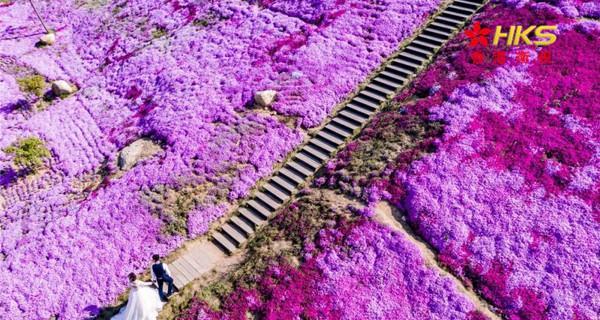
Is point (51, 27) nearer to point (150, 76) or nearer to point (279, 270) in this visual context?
point (150, 76)

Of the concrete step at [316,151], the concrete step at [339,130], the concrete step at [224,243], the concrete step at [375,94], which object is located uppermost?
the concrete step at [375,94]

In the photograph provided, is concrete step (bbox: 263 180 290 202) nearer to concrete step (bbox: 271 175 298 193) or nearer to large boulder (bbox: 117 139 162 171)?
concrete step (bbox: 271 175 298 193)

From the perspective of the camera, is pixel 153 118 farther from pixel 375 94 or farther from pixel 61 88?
pixel 375 94

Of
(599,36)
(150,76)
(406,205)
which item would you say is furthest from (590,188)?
(150,76)

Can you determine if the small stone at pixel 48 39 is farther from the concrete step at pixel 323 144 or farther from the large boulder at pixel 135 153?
the concrete step at pixel 323 144

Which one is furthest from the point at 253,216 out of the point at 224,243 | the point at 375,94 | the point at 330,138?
the point at 375,94

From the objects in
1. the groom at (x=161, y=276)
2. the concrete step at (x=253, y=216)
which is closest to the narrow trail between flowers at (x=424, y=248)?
the concrete step at (x=253, y=216)
